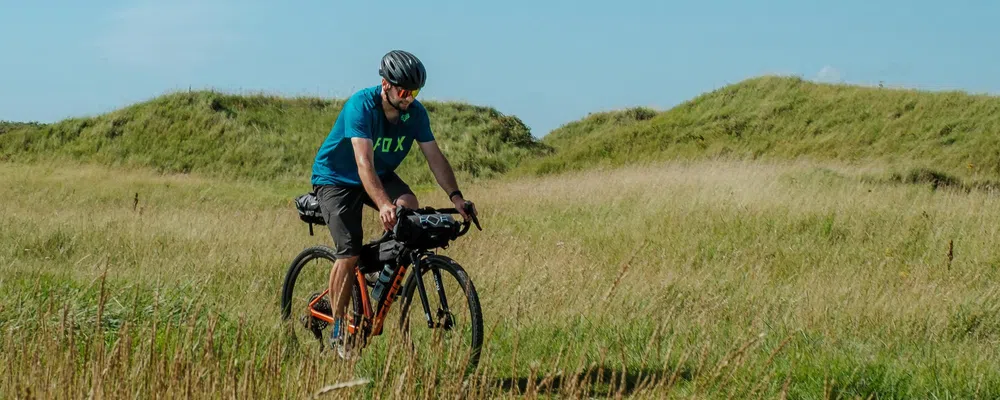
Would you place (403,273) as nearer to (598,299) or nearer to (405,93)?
(405,93)

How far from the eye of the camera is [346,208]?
5715 millimetres

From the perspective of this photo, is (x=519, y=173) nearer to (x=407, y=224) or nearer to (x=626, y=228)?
(x=626, y=228)

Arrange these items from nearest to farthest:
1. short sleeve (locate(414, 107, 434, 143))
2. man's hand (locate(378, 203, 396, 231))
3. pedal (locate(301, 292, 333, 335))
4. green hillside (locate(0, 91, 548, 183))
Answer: man's hand (locate(378, 203, 396, 231)), short sleeve (locate(414, 107, 434, 143)), pedal (locate(301, 292, 333, 335)), green hillside (locate(0, 91, 548, 183))

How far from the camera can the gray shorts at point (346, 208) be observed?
5668 mm

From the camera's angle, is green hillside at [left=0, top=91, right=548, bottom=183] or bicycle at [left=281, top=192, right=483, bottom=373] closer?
bicycle at [left=281, top=192, right=483, bottom=373]

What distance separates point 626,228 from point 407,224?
25.9 ft

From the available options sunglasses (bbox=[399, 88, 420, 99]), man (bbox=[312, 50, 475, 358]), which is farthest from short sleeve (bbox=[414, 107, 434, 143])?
sunglasses (bbox=[399, 88, 420, 99])

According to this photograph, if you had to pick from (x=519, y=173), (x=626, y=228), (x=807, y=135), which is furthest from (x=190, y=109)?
(x=626, y=228)

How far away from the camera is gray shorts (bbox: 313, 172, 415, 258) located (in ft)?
18.6

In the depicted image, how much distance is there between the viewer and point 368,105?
214 inches

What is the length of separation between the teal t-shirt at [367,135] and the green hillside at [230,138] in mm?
25494

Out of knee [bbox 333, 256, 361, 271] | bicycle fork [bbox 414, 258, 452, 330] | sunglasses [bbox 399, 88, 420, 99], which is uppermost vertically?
sunglasses [bbox 399, 88, 420, 99]

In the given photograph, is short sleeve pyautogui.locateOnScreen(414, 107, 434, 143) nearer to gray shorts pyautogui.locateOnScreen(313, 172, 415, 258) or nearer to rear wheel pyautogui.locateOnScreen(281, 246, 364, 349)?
gray shorts pyautogui.locateOnScreen(313, 172, 415, 258)

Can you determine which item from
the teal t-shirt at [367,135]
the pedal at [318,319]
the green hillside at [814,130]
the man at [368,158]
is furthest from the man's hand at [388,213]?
the green hillside at [814,130]
